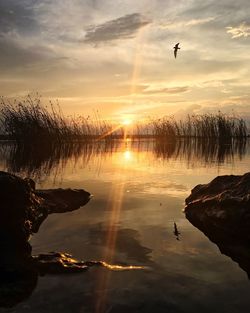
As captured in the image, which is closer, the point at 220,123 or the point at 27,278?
the point at 27,278

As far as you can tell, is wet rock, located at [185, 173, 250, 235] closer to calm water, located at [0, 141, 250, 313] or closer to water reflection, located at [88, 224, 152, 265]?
calm water, located at [0, 141, 250, 313]

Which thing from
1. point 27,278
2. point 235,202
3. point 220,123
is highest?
point 220,123

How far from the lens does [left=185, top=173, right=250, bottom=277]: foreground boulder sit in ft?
16.7

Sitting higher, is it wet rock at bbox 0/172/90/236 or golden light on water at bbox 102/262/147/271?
wet rock at bbox 0/172/90/236

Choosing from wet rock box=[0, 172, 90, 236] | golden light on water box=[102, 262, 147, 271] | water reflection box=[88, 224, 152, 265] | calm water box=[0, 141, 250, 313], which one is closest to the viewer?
calm water box=[0, 141, 250, 313]

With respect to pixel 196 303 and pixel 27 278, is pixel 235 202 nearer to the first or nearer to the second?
pixel 196 303

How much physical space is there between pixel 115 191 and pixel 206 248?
4.92 meters

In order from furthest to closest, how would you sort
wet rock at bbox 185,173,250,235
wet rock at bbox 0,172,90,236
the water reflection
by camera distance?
wet rock at bbox 185,173,250,235 < wet rock at bbox 0,172,90,236 < the water reflection

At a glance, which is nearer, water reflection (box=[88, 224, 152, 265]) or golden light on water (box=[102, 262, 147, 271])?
golden light on water (box=[102, 262, 147, 271])

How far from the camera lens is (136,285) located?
148 inches

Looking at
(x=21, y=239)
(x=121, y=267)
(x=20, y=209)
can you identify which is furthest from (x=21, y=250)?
(x=121, y=267)

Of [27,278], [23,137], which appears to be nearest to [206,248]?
[27,278]

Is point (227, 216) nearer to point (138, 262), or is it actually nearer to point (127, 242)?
point (127, 242)

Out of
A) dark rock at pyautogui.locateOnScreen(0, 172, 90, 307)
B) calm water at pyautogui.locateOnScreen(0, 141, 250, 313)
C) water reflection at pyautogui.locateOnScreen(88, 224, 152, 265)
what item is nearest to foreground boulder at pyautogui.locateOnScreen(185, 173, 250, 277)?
calm water at pyautogui.locateOnScreen(0, 141, 250, 313)
